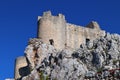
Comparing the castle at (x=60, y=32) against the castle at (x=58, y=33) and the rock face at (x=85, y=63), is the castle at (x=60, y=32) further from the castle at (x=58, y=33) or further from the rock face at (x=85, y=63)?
the rock face at (x=85, y=63)

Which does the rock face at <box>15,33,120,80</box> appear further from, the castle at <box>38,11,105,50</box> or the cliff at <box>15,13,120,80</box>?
the castle at <box>38,11,105,50</box>

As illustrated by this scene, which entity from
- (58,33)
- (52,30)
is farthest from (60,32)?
(52,30)

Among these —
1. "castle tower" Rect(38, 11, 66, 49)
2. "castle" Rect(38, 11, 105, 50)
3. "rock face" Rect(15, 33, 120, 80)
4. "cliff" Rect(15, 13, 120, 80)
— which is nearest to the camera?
"rock face" Rect(15, 33, 120, 80)

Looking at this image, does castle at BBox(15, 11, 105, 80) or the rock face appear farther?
castle at BBox(15, 11, 105, 80)

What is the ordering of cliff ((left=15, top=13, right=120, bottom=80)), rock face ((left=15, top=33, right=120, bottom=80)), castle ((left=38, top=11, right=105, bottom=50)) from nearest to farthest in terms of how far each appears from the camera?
rock face ((left=15, top=33, right=120, bottom=80)) → cliff ((left=15, top=13, right=120, bottom=80)) → castle ((left=38, top=11, right=105, bottom=50))

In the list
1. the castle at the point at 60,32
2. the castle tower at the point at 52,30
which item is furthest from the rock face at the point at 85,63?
the castle at the point at 60,32

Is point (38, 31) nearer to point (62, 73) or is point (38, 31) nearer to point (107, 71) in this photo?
point (62, 73)

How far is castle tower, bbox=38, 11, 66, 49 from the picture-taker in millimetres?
53969

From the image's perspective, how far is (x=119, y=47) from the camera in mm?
42594

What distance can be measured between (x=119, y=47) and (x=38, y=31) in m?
15.2

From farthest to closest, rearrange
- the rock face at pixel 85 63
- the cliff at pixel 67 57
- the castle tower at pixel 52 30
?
1. the castle tower at pixel 52 30
2. the cliff at pixel 67 57
3. the rock face at pixel 85 63

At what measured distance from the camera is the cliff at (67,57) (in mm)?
39312

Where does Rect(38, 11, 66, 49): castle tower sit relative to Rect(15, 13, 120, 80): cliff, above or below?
above

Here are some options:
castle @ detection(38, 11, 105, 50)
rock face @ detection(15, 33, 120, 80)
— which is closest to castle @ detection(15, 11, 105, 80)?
castle @ detection(38, 11, 105, 50)
